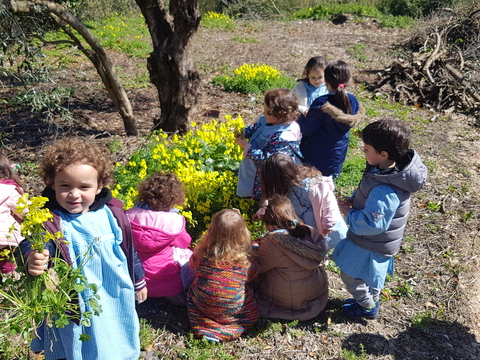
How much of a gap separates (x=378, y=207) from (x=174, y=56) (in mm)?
4038

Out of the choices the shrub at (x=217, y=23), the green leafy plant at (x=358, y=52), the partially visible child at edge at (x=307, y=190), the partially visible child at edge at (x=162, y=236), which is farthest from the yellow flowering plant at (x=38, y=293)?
the shrub at (x=217, y=23)

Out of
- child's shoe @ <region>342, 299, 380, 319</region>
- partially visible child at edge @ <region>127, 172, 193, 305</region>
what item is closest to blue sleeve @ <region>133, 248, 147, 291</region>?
partially visible child at edge @ <region>127, 172, 193, 305</region>

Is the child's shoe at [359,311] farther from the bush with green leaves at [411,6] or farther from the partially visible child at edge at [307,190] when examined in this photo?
the bush with green leaves at [411,6]

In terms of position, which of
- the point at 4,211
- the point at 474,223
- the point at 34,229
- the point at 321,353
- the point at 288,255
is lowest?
the point at 321,353

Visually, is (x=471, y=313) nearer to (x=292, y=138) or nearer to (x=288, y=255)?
(x=288, y=255)

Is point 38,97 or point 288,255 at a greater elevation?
point 38,97

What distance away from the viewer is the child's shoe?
3.63 metres

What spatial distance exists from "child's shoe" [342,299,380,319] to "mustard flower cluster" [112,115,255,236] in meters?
1.37

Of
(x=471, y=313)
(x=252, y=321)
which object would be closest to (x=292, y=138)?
(x=252, y=321)

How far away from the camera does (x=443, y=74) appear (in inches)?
380

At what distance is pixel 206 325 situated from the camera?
3344 millimetres

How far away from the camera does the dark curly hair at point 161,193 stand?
339 cm

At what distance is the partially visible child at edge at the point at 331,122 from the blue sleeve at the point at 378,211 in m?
1.39

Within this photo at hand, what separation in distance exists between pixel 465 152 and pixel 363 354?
16.4ft
